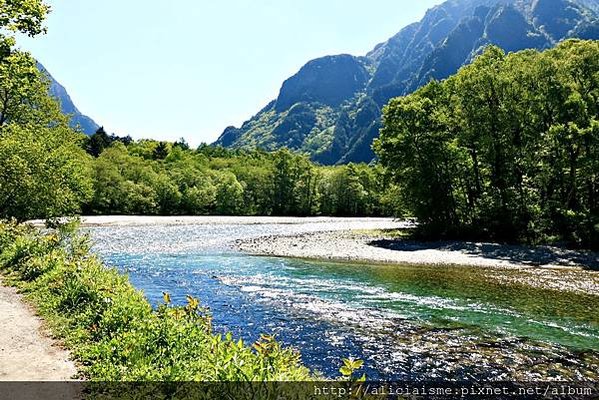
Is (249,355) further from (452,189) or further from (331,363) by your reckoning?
(452,189)

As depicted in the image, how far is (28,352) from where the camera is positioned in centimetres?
1002

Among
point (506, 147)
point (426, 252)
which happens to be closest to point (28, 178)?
point (426, 252)

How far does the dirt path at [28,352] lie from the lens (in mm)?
8758

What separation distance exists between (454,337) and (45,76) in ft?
160

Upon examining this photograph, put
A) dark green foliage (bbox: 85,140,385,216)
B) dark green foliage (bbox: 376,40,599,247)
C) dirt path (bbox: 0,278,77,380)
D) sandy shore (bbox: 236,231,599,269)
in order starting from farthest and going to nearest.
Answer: dark green foliage (bbox: 85,140,385,216) → dark green foliage (bbox: 376,40,599,247) → sandy shore (bbox: 236,231,599,269) → dirt path (bbox: 0,278,77,380)

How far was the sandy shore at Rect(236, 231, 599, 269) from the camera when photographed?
3253 cm

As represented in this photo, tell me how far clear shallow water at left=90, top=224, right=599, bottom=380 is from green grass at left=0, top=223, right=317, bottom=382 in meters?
3.76

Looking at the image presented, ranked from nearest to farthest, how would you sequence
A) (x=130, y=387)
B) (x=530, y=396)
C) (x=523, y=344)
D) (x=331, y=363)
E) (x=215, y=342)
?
(x=130, y=387)
(x=215, y=342)
(x=530, y=396)
(x=331, y=363)
(x=523, y=344)

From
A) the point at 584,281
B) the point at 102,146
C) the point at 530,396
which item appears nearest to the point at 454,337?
the point at 530,396

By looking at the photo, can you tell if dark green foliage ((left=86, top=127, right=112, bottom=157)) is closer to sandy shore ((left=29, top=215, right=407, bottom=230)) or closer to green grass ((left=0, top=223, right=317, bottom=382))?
sandy shore ((left=29, top=215, right=407, bottom=230))

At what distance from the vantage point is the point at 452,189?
4953 cm

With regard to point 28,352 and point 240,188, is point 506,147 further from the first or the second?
point 240,188

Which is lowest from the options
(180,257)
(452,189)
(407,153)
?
(180,257)

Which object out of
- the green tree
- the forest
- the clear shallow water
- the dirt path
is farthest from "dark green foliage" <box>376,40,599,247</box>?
the forest
